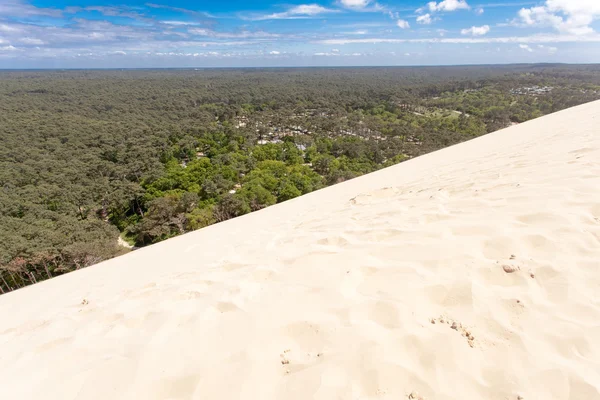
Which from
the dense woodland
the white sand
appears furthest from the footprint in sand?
the dense woodland

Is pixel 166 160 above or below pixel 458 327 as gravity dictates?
below

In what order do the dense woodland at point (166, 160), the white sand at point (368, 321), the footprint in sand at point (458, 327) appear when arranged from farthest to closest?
the dense woodland at point (166, 160), the footprint in sand at point (458, 327), the white sand at point (368, 321)

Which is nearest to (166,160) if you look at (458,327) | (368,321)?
(368,321)

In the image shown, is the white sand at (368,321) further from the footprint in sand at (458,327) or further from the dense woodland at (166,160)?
the dense woodland at (166,160)

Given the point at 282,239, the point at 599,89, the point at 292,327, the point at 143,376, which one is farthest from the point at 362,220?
the point at 599,89

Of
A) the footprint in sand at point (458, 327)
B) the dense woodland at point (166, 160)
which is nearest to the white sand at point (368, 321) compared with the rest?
the footprint in sand at point (458, 327)

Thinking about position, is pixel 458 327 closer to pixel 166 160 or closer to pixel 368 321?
pixel 368 321

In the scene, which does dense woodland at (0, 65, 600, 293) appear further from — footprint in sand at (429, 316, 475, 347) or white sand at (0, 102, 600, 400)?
footprint in sand at (429, 316, 475, 347)

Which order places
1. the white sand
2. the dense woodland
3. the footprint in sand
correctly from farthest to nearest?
the dense woodland, the footprint in sand, the white sand

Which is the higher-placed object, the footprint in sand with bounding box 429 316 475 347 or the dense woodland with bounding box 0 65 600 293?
the footprint in sand with bounding box 429 316 475 347
